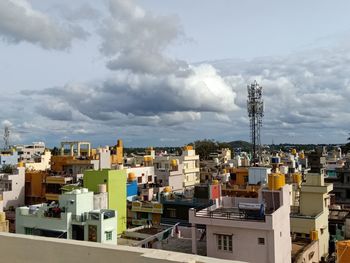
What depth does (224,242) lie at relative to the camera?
20719mm

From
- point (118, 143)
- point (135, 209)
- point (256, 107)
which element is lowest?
point (135, 209)

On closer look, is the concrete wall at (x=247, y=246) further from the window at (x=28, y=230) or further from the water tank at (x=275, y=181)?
the window at (x=28, y=230)

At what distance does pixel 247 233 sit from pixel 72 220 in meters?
15.0

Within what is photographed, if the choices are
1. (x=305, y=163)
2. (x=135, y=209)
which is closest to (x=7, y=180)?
(x=135, y=209)

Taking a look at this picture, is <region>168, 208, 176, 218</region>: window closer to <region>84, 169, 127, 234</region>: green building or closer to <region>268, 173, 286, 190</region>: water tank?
<region>84, 169, 127, 234</region>: green building

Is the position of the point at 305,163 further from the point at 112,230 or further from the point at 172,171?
the point at 112,230

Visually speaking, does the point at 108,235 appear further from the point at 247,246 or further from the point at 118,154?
the point at 118,154

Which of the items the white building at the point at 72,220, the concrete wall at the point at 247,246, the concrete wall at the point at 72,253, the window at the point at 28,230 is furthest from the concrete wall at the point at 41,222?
the concrete wall at the point at 72,253

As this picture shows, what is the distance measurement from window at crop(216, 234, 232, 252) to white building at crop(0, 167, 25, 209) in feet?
115

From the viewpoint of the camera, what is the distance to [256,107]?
60094 mm

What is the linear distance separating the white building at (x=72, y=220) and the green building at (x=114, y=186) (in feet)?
20.7

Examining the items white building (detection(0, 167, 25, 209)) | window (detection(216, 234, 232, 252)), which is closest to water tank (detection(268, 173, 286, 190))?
window (detection(216, 234, 232, 252))

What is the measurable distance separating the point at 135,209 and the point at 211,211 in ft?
68.3

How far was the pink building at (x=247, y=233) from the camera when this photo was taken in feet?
65.1
